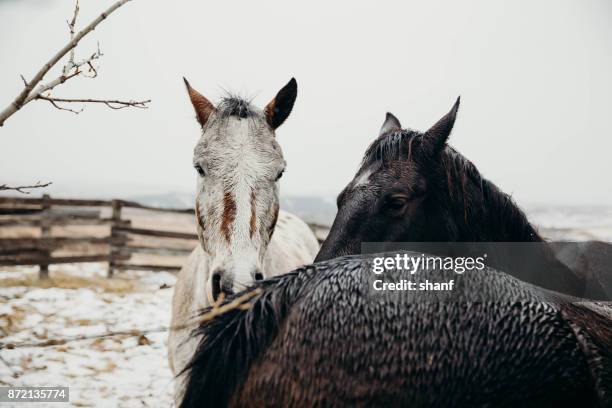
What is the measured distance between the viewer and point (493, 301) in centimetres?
98

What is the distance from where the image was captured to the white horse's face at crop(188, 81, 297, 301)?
6.21 feet

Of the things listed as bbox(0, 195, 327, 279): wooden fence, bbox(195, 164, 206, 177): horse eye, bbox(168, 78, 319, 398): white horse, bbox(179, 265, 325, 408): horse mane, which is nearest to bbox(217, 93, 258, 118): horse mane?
bbox(168, 78, 319, 398): white horse

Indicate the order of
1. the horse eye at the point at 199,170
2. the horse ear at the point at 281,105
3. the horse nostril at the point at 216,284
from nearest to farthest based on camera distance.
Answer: the horse nostril at the point at 216,284, the horse eye at the point at 199,170, the horse ear at the point at 281,105

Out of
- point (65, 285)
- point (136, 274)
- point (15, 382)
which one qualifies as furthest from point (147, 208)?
point (15, 382)

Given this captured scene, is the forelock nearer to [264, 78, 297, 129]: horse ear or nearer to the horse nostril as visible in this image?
[264, 78, 297, 129]: horse ear

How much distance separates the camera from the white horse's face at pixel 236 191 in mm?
1892

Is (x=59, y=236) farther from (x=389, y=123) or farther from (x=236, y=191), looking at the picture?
(x=389, y=123)

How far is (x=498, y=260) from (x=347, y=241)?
761 millimetres

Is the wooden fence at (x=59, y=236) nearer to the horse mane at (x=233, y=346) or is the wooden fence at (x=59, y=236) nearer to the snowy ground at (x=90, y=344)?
the snowy ground at (x=90, y=344)

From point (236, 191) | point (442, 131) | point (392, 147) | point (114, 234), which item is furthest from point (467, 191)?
point (114, 234)

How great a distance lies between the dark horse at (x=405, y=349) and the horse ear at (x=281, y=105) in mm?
1702

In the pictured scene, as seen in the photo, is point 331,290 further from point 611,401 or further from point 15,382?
point 15,382

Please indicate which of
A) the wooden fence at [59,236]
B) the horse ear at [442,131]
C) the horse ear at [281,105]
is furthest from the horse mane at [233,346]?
the wooden fence at [59,236]

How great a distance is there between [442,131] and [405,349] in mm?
1382
